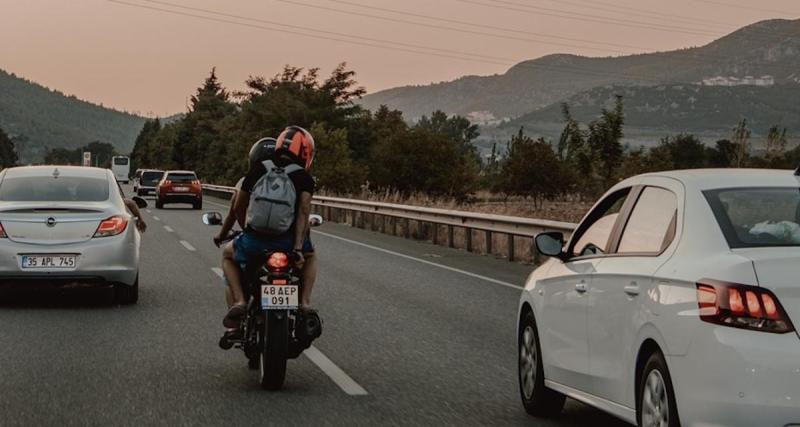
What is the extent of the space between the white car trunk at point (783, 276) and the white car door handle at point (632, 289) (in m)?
0.77

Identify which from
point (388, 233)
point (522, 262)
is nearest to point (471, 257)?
→ point (522, 262)

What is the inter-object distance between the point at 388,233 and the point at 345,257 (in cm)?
897

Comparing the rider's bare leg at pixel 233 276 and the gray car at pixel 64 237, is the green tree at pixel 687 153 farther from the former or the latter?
the rider's bare leg at pixel 233 276

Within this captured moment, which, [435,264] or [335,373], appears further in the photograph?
[435,264]

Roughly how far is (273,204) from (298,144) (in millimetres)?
500

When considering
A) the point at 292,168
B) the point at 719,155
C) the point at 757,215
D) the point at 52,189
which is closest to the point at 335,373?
the point at 292,168

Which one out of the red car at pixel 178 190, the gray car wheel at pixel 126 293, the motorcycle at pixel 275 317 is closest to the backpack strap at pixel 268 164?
the motorcycle at pixel 275 317

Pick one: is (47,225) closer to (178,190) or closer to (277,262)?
(277,262)

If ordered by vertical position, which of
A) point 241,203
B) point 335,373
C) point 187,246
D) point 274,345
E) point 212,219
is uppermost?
point 241,203

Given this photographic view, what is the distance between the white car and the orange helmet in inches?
80.2

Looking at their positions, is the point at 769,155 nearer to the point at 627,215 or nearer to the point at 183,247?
the point at 183,247

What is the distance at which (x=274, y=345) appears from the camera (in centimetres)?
808

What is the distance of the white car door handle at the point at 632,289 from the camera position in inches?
224

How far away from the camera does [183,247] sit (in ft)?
76.5
